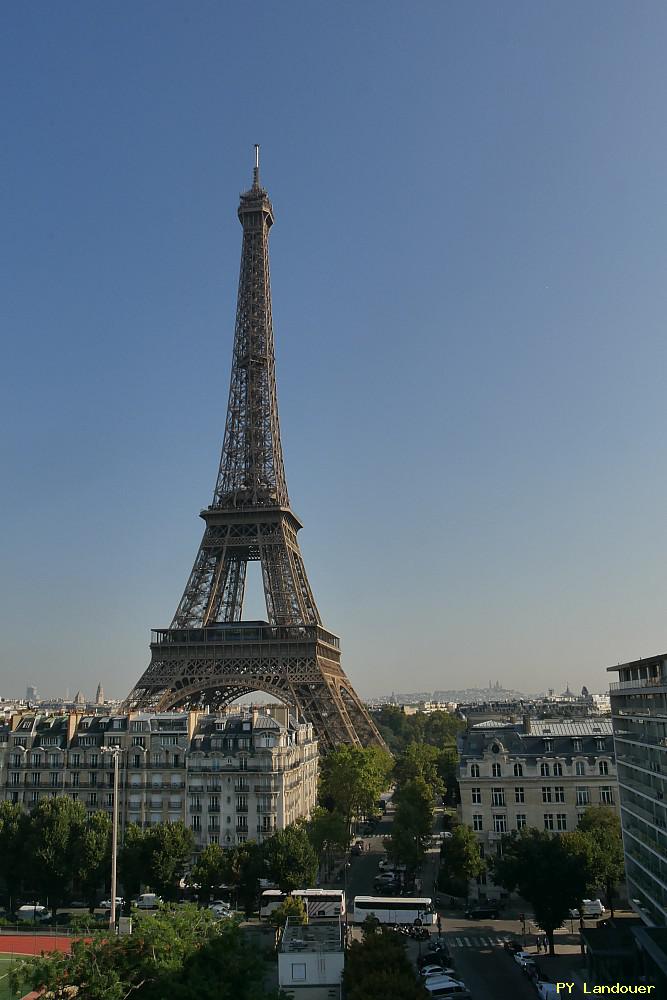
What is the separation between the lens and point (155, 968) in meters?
26.1

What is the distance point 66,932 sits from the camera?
151 ft

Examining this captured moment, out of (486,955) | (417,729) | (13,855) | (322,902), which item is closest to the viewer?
(486,955)

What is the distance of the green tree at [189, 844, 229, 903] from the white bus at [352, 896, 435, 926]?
818 centimetres

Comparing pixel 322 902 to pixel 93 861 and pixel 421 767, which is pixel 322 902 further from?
pixel 421 767

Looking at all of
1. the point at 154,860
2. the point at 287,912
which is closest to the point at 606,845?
the point at 287,912

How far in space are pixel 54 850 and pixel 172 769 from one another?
36.2ft

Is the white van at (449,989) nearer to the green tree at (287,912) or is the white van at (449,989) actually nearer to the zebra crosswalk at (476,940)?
the green tree at (287,912)

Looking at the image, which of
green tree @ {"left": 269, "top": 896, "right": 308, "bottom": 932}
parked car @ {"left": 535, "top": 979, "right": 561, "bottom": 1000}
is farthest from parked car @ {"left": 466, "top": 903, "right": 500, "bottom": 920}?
parked car @ {"left": 535, "top": 979, "right": 561, "bottom": 1000}

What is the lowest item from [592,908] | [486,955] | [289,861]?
[486,955]

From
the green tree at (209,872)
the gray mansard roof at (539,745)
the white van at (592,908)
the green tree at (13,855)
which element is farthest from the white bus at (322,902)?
the green tree at (13,855)

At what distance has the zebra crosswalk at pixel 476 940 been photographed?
1766 inches

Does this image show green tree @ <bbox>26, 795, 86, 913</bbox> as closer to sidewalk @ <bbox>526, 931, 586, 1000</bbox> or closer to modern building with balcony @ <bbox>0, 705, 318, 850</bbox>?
modern building with balcony @ <bbox>0, 705, 318, 850</bbox>

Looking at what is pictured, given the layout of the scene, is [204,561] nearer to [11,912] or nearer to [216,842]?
[216,842]

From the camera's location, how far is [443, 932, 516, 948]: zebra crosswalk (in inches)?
1766
